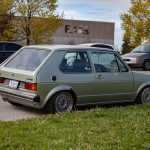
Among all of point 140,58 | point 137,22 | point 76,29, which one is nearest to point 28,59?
point 140,58

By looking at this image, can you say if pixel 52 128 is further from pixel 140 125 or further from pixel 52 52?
pixel 52 52

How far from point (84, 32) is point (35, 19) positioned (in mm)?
20926

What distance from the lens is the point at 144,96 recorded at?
1179 cm

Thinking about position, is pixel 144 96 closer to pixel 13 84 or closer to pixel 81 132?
pixel 13 84

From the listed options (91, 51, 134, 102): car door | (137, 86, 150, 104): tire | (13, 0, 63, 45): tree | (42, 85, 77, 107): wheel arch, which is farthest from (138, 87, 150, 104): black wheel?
(13, 0, 63, 45): tree

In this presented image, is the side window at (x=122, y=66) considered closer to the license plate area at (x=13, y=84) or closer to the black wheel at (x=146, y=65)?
the license plate area at (x=13, y=84)

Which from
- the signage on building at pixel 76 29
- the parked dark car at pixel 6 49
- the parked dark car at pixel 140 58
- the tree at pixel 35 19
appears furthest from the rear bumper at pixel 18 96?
the signage on building at pixel 76 29

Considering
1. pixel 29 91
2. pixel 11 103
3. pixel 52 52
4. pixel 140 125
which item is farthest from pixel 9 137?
pixel 11 103

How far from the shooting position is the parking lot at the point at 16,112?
393 inches

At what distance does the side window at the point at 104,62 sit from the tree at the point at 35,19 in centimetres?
2242

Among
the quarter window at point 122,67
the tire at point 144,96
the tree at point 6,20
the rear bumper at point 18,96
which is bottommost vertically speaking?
the tire at point 144,96

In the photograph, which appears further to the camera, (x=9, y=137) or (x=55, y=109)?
(x=55, y=109)

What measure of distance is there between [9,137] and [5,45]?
16.7 m

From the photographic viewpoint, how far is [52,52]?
33.8ft
